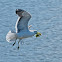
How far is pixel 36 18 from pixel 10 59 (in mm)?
3936

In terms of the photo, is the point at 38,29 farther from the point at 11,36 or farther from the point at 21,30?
the point at 11,36

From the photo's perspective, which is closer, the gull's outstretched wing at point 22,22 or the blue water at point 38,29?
the gull's outstretched wing at point 22,22

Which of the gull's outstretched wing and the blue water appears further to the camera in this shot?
the blue water

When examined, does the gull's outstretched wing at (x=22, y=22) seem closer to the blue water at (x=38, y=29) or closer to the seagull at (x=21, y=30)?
the seagull at (x=21, y=30)

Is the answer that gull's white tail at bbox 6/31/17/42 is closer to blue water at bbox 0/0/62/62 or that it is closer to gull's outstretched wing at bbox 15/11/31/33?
gull's outstretched wing at bbox 15/11/31/33

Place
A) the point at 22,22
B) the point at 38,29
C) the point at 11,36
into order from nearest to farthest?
the point at 11,36 → the point at 22,22 → the point at 38,29

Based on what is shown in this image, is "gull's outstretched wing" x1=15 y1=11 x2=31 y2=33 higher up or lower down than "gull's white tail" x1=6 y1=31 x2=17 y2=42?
higher up

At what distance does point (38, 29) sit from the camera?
1630 centimetres

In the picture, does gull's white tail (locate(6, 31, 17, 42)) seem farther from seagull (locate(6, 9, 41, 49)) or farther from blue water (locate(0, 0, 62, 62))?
blue water (locate(0, 0, 62, 62))

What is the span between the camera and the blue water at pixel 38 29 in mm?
14469

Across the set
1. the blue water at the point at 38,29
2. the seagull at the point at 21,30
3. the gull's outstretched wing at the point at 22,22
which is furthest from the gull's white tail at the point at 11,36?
the blue water at the point at 38,29

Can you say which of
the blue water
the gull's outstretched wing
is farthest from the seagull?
the blue water

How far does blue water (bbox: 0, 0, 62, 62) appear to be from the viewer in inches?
570

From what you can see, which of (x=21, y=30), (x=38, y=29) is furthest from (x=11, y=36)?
(x=38, y=29)
